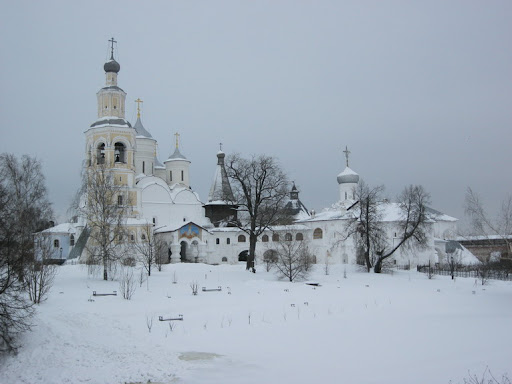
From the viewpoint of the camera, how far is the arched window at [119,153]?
39.1 metres

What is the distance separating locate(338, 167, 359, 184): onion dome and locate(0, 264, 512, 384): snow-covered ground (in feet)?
84.2

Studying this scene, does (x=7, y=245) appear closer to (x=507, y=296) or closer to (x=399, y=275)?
(x=507, y=296)

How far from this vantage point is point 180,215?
44.5 m

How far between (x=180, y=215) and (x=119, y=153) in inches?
301

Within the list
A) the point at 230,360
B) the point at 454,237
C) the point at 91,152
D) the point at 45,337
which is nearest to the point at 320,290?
the point at 230,360

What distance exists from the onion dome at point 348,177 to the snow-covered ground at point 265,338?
25664 mm

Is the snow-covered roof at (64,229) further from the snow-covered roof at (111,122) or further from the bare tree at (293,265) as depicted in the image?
the bare tree at (293,265)

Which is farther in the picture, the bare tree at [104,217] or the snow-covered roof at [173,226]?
the snow-covered roof at [173,226]

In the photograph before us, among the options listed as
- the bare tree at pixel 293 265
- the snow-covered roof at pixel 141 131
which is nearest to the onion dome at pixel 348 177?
the snow-covered roof at pixel 141 131

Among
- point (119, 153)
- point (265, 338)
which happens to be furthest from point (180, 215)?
point (265, 338)

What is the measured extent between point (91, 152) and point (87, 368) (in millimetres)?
29120

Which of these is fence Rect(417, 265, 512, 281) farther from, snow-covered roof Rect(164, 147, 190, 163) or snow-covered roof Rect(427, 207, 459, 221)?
snow-covered roof Rect(164, 147, 190, 163)

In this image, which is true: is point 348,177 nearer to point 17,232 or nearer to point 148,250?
point 148,250

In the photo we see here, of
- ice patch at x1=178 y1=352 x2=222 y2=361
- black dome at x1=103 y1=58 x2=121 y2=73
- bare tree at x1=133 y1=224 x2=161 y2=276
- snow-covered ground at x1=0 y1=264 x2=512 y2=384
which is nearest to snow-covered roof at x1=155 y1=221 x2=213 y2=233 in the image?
bare tree at x1=133 y1=224 x2=161 y2=276
